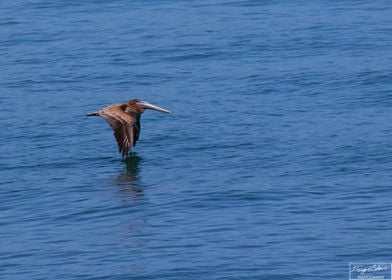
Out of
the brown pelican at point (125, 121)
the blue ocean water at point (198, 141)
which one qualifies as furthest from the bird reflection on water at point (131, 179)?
the brown pelican at point (125, 121)

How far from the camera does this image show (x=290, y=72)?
26922 mm

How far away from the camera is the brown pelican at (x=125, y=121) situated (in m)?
21.2

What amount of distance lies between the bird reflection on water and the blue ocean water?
0.07 m

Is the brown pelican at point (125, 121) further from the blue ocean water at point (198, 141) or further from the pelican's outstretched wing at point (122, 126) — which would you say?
the blue ocean water at point (198, 141)

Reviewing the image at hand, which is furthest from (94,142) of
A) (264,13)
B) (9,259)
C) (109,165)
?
(264,13)

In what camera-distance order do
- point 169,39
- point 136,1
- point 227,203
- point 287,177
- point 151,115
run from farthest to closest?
1. point 136,1
2. point 169,39
3. point 151,115
4. point 287,177
5. point 227,203

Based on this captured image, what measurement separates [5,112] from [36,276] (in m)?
10.3

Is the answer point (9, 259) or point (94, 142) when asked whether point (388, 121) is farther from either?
point (9, 259)

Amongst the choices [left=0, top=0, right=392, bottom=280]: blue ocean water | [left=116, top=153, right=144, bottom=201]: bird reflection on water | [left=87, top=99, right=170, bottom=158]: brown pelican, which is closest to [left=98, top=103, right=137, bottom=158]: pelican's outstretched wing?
[left=87, top=99, right=170, bottom=158]: brown pelican

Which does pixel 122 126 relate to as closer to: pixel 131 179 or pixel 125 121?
pixel 125 121

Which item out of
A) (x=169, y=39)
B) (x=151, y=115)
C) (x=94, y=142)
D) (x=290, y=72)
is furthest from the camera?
(x=169, y=39)

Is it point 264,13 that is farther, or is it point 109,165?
point 264,13

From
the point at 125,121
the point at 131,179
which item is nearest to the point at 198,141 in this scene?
the point at 125,121

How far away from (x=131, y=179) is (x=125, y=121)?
A: 158cm
